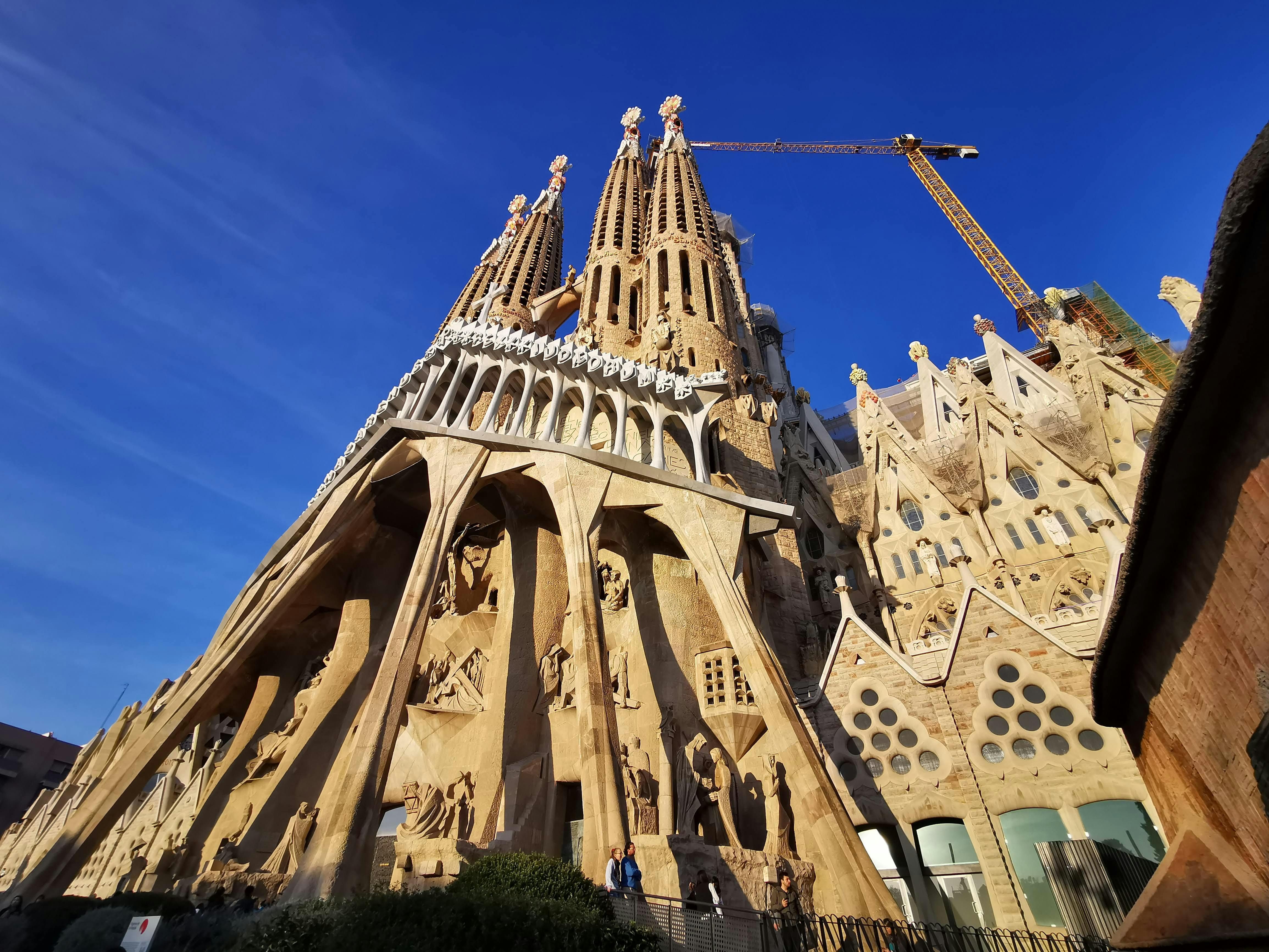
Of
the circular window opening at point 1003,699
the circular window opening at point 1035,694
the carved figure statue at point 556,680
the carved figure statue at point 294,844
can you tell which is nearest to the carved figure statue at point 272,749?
the carved figure statue at point 294,844

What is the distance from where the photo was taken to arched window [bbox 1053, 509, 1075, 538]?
54.3ft

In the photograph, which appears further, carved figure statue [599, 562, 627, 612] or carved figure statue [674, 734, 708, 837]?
carved figure statue [599, 562, 627, 612]

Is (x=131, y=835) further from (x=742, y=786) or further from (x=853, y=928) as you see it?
(x=853, y=928)

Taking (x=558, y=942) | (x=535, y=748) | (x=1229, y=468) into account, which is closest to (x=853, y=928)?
(x=558, y=942)

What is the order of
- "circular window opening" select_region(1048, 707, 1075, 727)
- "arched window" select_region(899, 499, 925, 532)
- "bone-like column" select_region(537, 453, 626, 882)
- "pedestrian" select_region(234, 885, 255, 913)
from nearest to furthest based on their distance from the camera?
"pedestrian" select_region(234, 885, 255, 913)
"bone-like column" select_region(537, 453, 626, 882)
"circular window opening" select_region(1048, 707, 1075, 727)
"arched window" select_region(899, 499, 925, 532)

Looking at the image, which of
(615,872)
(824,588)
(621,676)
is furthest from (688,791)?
(824,588)

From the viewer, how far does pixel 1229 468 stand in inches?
104

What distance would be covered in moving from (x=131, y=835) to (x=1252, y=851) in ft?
70.5

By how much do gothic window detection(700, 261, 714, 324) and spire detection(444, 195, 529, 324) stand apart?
13451 mm

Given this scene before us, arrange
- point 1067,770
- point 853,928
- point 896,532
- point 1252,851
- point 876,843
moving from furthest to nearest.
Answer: point 896,532, point 876,843, point 1067,770, point 853,928, point 1252,851

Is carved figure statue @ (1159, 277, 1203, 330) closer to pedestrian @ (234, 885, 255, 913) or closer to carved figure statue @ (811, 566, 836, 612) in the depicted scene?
carved figure statue @ (811, 566, 836, 612)

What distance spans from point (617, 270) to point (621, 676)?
19431 millimetres

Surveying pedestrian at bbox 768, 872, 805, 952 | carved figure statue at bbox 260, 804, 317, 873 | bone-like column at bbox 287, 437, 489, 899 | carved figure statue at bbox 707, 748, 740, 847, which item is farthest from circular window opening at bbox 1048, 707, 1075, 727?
carved figure statue at bbox 260, 804, 317, 873

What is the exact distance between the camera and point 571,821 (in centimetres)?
1130
